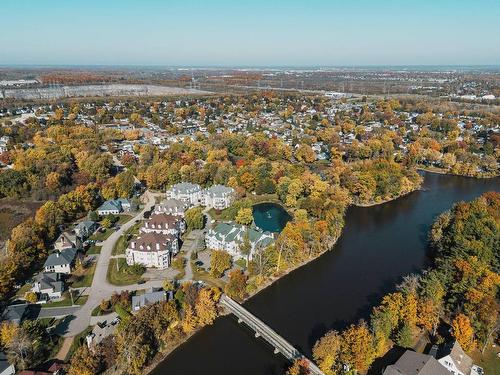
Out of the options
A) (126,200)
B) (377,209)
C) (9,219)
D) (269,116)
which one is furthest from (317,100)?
(9,219)

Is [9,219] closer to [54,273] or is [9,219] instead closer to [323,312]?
[54,273]

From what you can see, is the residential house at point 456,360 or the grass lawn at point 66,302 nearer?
the residential house at point 456,360

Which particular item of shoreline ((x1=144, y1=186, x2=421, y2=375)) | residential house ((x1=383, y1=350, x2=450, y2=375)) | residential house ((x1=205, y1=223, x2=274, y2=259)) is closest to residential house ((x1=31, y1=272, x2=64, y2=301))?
shoreline ((x1=144, y1=186, x2=421, y2=375))

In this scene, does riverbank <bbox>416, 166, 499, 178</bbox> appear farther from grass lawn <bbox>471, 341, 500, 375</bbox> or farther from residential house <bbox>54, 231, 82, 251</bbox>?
residential house <bbox>54, 231, 82, 251</bbox>

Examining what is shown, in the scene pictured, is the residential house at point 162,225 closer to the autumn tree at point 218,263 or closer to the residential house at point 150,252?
the residential house at point 150,252

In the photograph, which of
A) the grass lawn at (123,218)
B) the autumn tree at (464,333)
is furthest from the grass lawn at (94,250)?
the autumn tree at (464,333)

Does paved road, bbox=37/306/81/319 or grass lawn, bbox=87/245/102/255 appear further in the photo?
grass lawn, bbox=87/245/102/255
